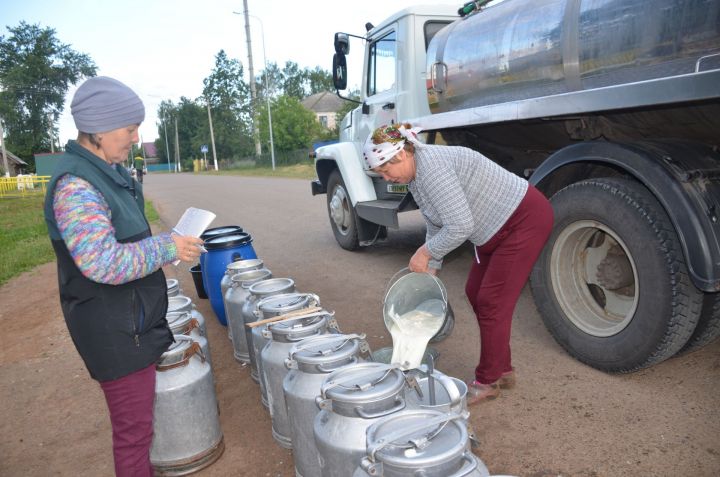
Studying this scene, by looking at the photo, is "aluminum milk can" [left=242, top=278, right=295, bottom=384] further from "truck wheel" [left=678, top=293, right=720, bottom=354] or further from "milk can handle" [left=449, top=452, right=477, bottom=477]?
"truck wheel" [left=678, top=293, right=720, bottom=354]

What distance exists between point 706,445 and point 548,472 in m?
0.82

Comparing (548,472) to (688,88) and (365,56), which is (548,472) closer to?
(688,88)

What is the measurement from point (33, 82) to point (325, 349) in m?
75.8

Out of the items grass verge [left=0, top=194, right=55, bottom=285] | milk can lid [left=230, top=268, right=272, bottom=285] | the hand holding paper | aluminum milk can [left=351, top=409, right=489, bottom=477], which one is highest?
the hand holding paper

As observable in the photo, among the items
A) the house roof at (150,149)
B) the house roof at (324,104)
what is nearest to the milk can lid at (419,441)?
the house roof at (324,104)

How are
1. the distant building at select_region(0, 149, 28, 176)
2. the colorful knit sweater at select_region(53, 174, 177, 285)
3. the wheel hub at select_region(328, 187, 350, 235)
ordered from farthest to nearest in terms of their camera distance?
1. the distant building at select_region(0, 149, 28, 176)
2. the wheel hub at select_region(328, 187, 350, 235)
3. the colorful knit sweater at select_region(53, 174, 177, 285)

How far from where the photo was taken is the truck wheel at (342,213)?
24.9 feet

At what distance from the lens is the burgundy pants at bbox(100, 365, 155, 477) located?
219 centimetres

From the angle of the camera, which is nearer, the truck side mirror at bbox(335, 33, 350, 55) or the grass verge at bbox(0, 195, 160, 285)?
the truck side mirror at bbox(335, 33, 350, 55)

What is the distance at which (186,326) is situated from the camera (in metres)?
3.34

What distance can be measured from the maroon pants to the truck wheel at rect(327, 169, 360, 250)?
4.34 metres

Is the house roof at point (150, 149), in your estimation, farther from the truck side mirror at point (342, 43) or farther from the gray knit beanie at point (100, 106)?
the gray knit beanie at point (100, 106)

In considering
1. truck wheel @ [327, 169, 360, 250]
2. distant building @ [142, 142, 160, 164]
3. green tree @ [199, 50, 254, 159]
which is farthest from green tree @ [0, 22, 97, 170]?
truck wheel @ [327, 169, 360, 250]

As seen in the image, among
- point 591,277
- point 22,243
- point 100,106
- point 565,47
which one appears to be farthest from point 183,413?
point 22,243
